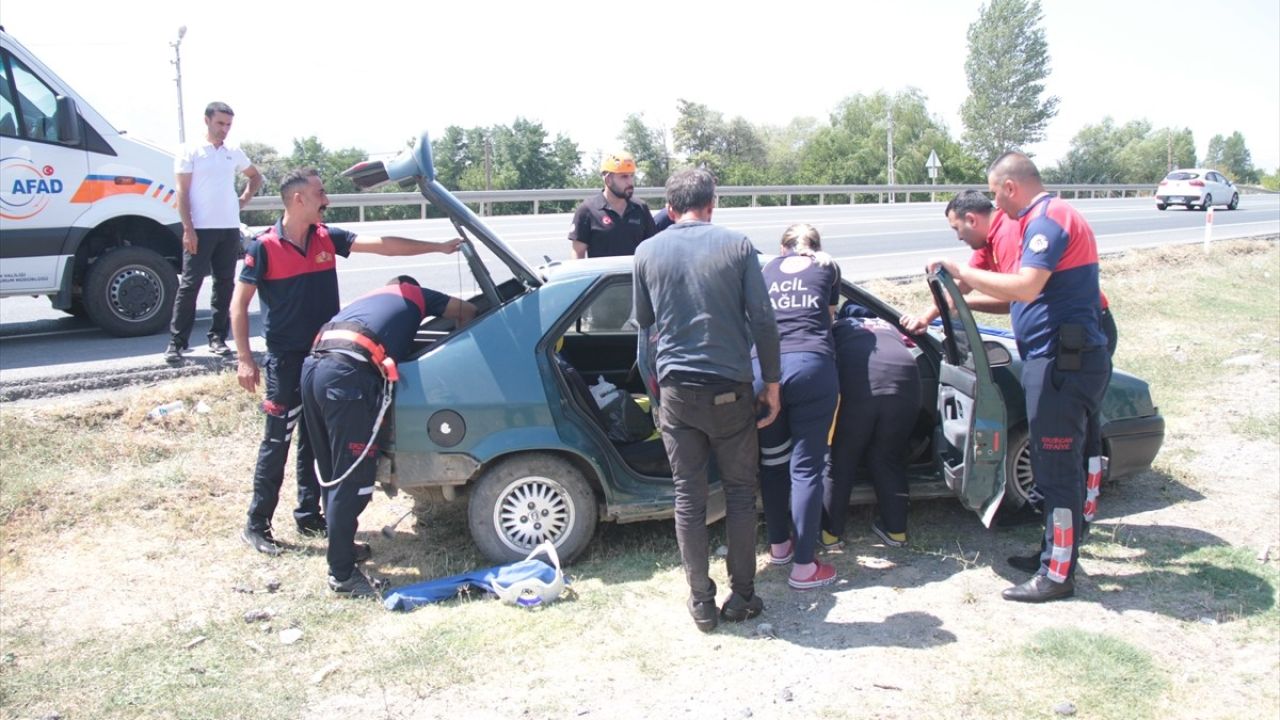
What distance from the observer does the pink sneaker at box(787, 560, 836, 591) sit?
4410mm

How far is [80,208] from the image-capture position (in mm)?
8062

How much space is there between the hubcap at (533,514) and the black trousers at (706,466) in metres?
0.77

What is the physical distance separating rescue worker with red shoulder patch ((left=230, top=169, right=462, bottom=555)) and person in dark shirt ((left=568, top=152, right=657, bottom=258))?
1.89m

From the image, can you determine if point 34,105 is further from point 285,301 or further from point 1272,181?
point 1272,181

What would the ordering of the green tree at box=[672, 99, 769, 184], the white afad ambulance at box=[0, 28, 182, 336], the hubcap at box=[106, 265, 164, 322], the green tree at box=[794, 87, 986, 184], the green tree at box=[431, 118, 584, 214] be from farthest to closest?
1. the green tree at box=[672, 99, 769, 184]
2. the green tree at box=[794, 87, 986, 184]
3. the green tree at box=[431, 118, 584, 214]
4. the hubcap at box=[106, 265, 164, 322]
5. the white afad ambulance at box=[0, 28, 182, 336]

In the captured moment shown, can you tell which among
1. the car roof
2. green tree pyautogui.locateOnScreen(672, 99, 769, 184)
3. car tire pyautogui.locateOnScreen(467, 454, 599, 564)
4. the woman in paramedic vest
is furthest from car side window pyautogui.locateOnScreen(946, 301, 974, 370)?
green tree pyautogui.locateOnScreen(672, 99, 769, 184)

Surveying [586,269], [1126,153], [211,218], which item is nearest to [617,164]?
[586,269]

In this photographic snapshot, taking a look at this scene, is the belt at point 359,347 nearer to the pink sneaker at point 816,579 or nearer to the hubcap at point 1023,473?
the pink sneaker at point 816,579

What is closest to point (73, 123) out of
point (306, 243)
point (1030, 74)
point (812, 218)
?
point (306, 243)

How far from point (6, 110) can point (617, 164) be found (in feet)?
15.9

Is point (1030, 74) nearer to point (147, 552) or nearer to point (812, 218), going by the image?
point (812, 218)

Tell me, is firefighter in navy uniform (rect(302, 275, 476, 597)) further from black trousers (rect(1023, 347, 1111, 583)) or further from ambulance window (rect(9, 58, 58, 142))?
ambulance window (rect(9, 58, 58, 142))

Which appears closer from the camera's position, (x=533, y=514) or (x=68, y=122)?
(x=533, y=514)

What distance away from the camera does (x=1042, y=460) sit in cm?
436
